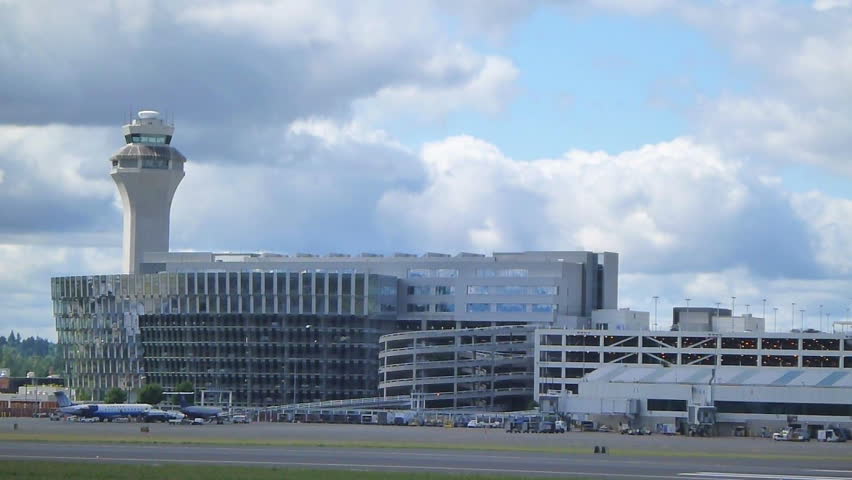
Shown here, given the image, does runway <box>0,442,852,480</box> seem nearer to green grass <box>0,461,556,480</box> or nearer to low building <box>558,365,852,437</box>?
green grass <box>0,461,556,480</box>

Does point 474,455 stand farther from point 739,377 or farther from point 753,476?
point 739,377

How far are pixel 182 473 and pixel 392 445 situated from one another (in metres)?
42.0

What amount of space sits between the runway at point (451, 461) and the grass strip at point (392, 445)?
4.56 meters

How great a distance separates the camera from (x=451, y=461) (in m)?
105

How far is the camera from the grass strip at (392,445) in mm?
120562

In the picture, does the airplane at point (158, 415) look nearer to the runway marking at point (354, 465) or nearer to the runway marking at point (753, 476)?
the runway marking at point (354, 465)

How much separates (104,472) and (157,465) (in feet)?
22.6

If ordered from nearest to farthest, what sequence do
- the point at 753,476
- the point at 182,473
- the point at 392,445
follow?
the point at 182,473
the point at 753,476
the point at 392,445

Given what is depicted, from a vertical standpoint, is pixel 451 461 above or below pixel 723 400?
below

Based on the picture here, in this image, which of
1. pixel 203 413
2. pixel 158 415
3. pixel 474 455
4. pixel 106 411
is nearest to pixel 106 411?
pixel 106 411

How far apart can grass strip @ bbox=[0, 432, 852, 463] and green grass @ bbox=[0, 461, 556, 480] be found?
103ft

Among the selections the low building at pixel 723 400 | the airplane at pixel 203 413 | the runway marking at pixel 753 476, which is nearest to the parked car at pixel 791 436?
the low building at pixel 723 400

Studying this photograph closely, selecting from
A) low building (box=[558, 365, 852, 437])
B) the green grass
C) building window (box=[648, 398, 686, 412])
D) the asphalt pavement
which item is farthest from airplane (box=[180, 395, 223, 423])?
the green grass

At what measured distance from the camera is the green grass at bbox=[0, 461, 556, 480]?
85938 millimetres
